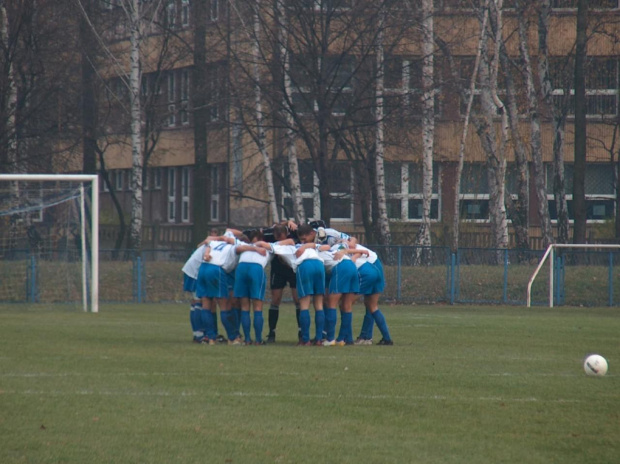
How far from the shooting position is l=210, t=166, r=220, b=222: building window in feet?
149

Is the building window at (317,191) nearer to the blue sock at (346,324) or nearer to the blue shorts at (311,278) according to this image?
the blue sock at (346,324)

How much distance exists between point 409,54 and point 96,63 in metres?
10.9

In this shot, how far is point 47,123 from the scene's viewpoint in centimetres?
3284

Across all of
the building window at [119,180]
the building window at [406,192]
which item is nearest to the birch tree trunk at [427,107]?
the building window at [406,192]

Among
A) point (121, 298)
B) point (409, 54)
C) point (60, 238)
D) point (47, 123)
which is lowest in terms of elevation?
point (121, 298)

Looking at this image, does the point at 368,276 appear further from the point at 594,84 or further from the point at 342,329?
the point at 594,84

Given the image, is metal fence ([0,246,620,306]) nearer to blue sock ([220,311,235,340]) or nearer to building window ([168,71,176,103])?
blue sock ([220,311,235,340])

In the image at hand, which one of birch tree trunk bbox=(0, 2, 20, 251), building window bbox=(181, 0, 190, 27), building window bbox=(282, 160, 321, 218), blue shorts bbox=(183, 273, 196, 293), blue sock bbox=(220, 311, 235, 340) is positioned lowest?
blue sock bbox=(220, 311, 235, 340)

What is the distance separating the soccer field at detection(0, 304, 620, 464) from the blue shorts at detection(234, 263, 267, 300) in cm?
71

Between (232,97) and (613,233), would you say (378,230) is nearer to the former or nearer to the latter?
(232,97)

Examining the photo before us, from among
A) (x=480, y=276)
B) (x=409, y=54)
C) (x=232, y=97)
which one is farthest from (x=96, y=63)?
(x=480, y=276)

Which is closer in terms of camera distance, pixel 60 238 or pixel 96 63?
pixel 60 238

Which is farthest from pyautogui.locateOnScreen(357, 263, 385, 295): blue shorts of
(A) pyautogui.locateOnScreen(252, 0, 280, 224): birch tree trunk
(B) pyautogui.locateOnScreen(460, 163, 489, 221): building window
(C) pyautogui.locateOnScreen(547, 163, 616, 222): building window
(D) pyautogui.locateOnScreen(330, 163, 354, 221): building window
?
(C) pyautogui.locateOnScreen(547, 163, 616, 222): building window

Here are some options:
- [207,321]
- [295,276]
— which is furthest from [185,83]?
[207,321]
